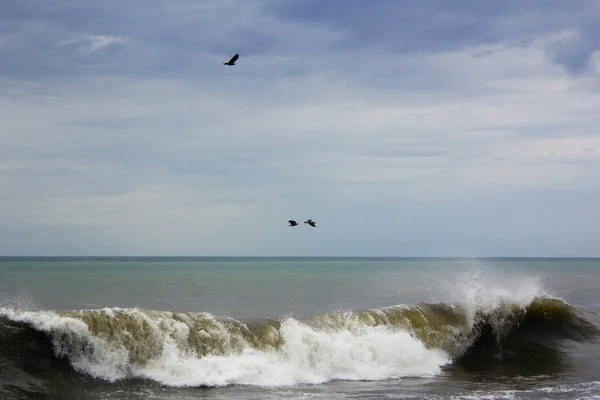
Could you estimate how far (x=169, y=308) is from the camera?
1374 inches

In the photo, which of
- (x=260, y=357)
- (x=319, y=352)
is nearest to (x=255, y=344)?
(x=260, y=357)

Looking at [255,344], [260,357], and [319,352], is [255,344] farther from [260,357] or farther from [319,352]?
[319,352]

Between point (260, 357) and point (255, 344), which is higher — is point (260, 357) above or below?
below

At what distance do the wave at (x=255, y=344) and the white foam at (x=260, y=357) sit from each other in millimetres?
25

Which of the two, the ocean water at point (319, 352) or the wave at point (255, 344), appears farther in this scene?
the wave at point (255, 344)

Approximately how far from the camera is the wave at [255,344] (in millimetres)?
17031

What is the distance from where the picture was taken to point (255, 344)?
1912 cm

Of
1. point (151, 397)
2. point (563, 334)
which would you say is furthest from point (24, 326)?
point (563, 334)

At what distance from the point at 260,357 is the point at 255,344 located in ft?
2.18

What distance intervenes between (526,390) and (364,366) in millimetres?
4129

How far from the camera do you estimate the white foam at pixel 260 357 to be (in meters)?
17.1

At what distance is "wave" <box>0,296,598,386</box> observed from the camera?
55.9ft

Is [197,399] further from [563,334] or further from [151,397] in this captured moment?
[563,334]

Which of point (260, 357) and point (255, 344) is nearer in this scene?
point (260, 357)
